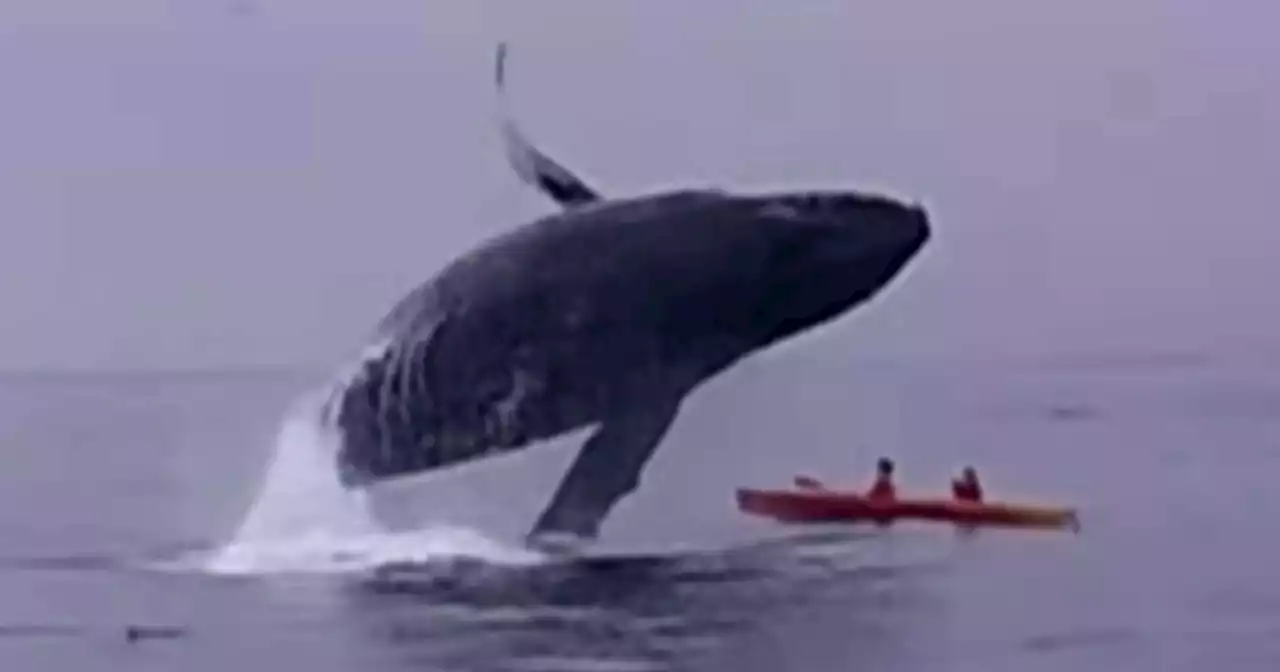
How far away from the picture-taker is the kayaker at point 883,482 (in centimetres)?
457

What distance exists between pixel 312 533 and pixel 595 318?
71cm

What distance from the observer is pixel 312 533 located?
466 centimetres

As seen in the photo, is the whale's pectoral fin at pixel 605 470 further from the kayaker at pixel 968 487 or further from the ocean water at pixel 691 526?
the kayaker at pixel 968 487

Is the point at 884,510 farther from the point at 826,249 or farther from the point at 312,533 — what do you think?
the point at 312,533

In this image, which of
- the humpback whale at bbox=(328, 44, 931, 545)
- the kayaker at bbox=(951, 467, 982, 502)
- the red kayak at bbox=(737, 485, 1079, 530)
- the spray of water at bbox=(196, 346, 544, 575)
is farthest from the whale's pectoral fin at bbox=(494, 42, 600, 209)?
the kayaker at bbox=(951, 467, 982, 502)

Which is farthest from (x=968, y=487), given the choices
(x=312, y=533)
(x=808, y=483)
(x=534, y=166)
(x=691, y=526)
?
(x=312, y=533)

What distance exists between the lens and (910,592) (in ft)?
14.6

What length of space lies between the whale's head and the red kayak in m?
0.37

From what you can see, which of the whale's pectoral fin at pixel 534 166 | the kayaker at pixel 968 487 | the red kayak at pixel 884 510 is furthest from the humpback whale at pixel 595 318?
the kayaker at pixel 968 487

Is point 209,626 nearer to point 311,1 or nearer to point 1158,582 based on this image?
point 311,1

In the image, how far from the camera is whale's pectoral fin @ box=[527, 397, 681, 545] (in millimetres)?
4570

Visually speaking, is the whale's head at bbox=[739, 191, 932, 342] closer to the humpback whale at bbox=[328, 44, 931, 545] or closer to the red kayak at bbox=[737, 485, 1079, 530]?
the humpback whale at bbox=[328, 44, 931, 545]

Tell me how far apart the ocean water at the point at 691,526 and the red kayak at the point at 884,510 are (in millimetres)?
26

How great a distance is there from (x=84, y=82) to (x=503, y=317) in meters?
0.95
